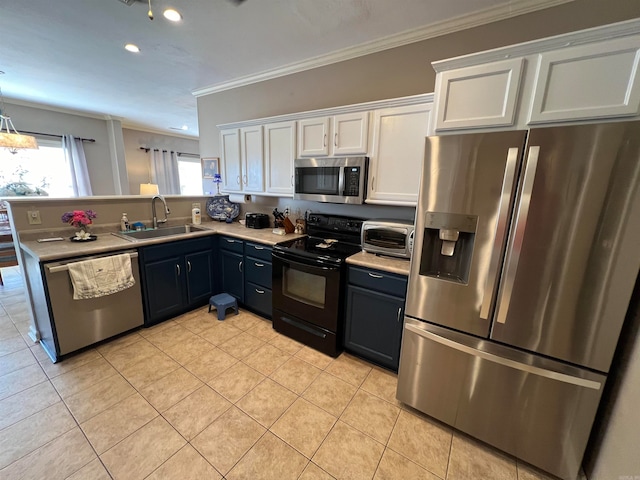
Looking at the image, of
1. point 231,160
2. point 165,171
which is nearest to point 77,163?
point 165,171

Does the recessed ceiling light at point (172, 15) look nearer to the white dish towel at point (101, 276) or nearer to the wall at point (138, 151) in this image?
the white dish towel at point (101, 276)

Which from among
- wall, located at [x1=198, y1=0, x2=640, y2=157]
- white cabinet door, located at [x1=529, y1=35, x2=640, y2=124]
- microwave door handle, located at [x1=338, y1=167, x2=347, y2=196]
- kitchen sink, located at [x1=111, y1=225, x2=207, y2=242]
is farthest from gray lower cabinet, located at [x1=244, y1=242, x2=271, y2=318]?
white cabinet door, located at [x1=529, y1=35, x2=640, y2=124]

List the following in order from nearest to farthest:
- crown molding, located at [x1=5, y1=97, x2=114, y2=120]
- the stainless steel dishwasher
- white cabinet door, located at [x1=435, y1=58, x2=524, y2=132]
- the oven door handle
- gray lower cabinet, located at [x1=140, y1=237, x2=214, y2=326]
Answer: white cabinet door, located at [x1=435, y1=58, x2=524, y2=132]
the stainless steel dishwasher
the oven door handle
gray lower cabinet, located at [x1=140, y1=237, x2=214, y2=326]
crown molding, located at [x1=5, y1=97, x2=114, y2=120]

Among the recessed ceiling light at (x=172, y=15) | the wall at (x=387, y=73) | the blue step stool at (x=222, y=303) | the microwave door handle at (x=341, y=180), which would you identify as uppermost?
the recessed ceiling light at (x=172, y=15)

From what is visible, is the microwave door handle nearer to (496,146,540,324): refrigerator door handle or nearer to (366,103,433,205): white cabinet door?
(366,103,433,205): white cabinet door

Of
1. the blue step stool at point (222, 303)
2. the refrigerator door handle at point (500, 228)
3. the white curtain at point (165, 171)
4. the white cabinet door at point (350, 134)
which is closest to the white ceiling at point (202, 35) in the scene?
the white cabinet door at point (350, 134)

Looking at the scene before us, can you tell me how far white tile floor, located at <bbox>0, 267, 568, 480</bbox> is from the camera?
55.0 inches

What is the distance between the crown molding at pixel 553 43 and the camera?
1101mm

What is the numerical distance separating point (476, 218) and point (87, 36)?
3.64 metres

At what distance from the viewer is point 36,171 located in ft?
16.3

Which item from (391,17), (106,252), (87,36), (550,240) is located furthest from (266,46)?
(550,240)

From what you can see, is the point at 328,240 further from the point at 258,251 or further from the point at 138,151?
the point at 138,151

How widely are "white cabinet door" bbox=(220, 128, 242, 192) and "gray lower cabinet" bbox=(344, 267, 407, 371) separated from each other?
2022mm

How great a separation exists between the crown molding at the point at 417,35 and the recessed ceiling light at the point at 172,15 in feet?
3.84
